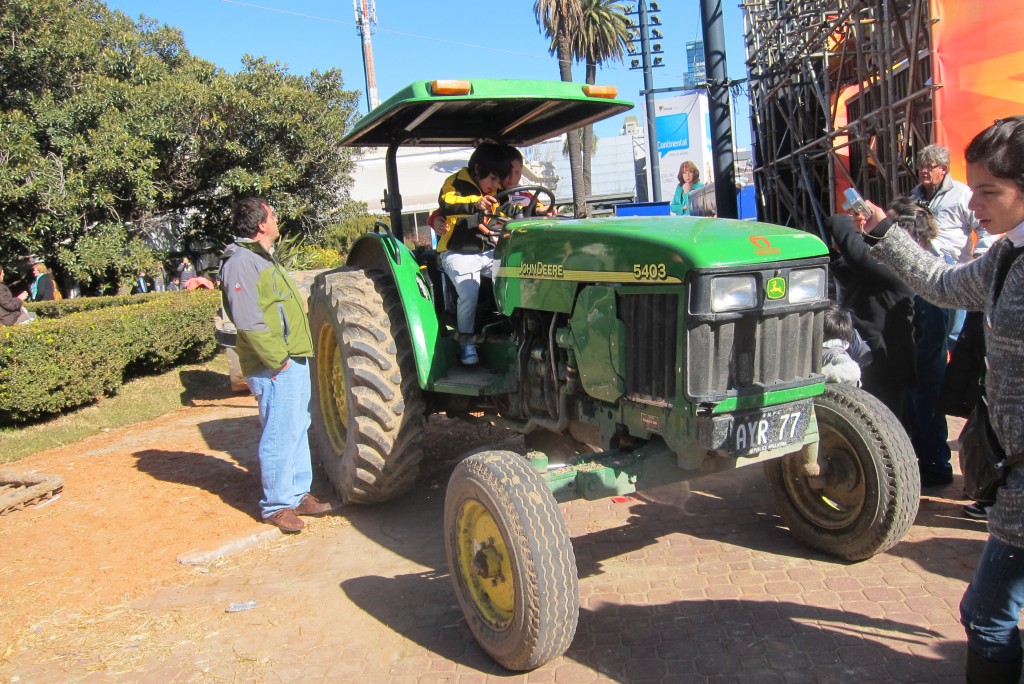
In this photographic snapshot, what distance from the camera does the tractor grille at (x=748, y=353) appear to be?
3.05 m

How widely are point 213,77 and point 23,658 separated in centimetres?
1625

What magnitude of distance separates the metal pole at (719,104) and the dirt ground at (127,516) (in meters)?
7.11

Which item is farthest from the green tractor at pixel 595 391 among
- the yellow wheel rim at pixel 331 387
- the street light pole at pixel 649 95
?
the street light pole at pixel 649 95

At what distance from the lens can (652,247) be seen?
3146 mm

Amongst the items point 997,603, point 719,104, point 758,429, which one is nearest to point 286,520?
point 758,429

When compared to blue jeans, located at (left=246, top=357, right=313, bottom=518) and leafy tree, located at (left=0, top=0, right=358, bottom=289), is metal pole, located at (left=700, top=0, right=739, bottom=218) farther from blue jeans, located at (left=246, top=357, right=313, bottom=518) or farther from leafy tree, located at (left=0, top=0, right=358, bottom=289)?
leafy tree, located at (left=0, top=0, right=358, bottom=289)

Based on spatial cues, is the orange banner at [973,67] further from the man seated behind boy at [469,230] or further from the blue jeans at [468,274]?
the blue jeans at [468,274]

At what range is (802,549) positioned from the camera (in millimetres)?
3980

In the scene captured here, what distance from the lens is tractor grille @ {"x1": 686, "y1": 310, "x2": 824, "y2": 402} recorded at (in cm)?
305

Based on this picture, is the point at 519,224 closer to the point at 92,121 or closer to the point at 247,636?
the point at 247,636

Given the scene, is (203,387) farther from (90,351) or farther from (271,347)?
(271,347)

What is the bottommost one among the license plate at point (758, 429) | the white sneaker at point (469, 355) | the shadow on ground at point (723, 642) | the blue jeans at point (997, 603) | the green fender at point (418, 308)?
the shadow on ground at point (723, 642)

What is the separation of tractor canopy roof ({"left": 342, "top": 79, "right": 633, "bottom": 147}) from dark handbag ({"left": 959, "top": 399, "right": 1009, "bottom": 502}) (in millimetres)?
2820

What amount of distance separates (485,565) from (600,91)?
2.86 metres
